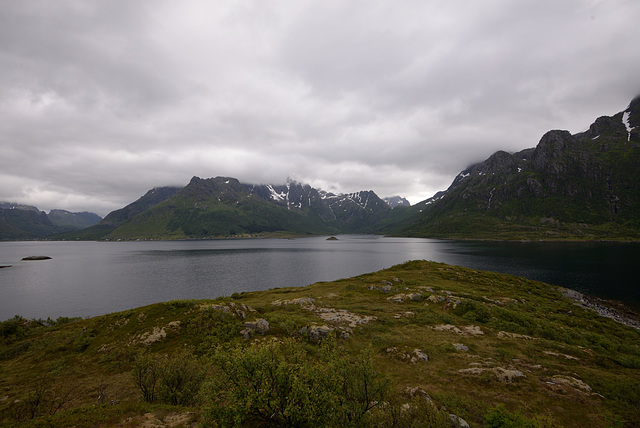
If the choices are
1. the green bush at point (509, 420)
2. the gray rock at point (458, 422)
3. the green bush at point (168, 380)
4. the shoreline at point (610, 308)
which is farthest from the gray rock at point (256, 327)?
the shoreline at point (610, 308)

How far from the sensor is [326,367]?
46.4 feet

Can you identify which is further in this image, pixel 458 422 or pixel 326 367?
pixel 458 422

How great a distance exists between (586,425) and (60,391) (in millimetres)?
41829

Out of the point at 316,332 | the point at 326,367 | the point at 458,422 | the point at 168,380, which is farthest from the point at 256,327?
the point at 458,422

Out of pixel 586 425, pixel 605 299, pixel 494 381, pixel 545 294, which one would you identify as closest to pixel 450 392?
pixel 494 381

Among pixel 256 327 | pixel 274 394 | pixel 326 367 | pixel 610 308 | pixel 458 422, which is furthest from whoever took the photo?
pixel 610 308

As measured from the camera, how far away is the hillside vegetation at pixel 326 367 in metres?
12.5

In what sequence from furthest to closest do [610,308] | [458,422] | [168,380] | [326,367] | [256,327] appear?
1. [610,308]
2. [256,327]
3. [168,380]
4. [458,422]
5. [326,367]

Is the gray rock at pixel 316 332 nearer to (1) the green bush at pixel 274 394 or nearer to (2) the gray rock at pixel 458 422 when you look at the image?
(2) the gray rock at pixel 458 422

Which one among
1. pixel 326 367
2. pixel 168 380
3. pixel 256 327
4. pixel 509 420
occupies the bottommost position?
pixel 256 327

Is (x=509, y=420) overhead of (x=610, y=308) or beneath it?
overhead

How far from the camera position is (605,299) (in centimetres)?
6725

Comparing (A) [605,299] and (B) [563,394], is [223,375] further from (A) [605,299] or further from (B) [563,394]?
(A) [605,299]

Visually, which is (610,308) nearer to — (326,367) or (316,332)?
(316,332)
